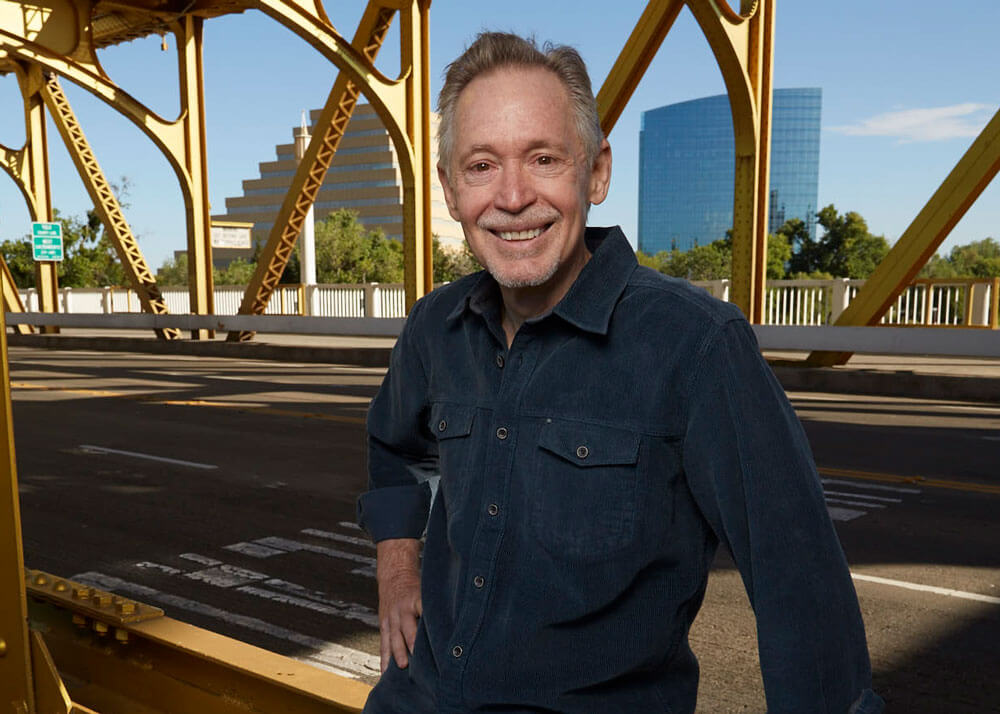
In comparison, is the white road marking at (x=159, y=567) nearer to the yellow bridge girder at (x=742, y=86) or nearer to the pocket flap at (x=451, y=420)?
the pocket flap at (x=451, y=420)

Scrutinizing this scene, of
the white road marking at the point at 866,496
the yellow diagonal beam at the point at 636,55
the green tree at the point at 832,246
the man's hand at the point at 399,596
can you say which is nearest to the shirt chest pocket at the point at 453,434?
the man's hand at the point at 399,596

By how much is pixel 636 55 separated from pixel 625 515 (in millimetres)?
13510

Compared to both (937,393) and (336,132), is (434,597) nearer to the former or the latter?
(937,393)

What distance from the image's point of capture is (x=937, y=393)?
12.6 metres

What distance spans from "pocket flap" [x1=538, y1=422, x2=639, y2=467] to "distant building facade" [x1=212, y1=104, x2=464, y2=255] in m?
147

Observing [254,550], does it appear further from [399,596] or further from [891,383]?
[891,383]

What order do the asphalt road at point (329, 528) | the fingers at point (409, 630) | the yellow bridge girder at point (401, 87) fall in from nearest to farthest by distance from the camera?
the fingers at point (409, 630) → the asphalt road at point (329, 528) → the yellow bridge girder at point (401, 87)

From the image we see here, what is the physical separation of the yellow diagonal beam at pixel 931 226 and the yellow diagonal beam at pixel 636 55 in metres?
4.48

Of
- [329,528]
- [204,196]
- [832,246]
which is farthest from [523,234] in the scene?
[832,246]

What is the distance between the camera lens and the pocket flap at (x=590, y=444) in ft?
4.32

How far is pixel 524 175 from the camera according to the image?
1.47 meters

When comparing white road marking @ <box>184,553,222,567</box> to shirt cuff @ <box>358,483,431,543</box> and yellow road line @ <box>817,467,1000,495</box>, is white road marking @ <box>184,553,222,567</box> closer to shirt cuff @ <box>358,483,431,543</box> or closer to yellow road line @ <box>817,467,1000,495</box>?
shirt cuff @ <box>358,483,431,543</box>

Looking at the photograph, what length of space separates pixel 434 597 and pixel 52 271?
2838 cm

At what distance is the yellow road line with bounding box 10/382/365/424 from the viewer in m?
10.7
